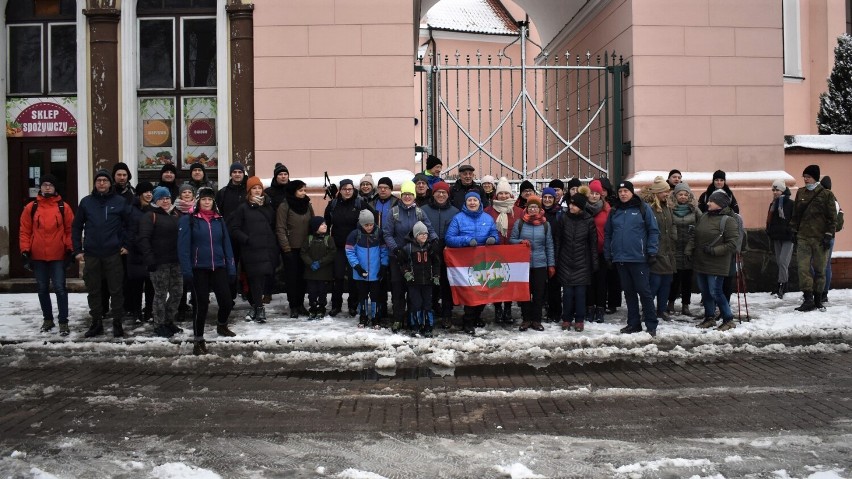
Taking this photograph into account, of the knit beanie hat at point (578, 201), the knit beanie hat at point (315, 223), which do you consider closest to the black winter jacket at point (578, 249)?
the knit beanie hat at point (578, 201)

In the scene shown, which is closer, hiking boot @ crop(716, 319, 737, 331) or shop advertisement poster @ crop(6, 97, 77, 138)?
hiking boot @ crop(716, 319, 737, 331)

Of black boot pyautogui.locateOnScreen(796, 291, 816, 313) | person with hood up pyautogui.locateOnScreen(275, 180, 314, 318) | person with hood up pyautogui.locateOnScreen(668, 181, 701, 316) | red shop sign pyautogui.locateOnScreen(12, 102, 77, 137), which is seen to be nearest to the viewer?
person with hood up pyautogui.locateOnScreen(668, 181, 701, 316)

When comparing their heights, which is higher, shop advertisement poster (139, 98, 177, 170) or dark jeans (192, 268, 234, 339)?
shop advertisement poster (139, 98, 177, 170)

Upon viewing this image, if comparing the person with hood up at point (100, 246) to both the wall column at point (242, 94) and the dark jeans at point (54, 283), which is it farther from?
the wall column at point (242, 94)

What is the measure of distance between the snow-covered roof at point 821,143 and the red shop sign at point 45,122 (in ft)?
39.0

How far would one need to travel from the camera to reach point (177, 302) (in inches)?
375

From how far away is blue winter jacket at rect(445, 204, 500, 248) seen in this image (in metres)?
9.62

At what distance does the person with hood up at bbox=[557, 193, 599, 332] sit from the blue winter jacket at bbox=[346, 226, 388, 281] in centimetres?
224

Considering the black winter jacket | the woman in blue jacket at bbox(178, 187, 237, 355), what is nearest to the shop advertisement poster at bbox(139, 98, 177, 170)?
the woman in blue jacket at bbox(178, 187, 237, 355)

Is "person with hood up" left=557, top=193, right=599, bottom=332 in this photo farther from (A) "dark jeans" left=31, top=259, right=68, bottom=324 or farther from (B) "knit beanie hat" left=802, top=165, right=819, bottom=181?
(A) "dark jeans" left=31, top=259, right=68, bottom=324

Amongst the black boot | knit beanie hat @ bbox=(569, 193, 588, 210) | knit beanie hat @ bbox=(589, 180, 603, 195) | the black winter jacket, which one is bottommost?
the black boot

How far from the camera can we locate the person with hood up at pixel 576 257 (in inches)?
383

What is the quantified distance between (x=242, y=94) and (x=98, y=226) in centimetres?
374

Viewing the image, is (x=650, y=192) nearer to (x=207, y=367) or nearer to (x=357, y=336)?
(x=357, y=336)
